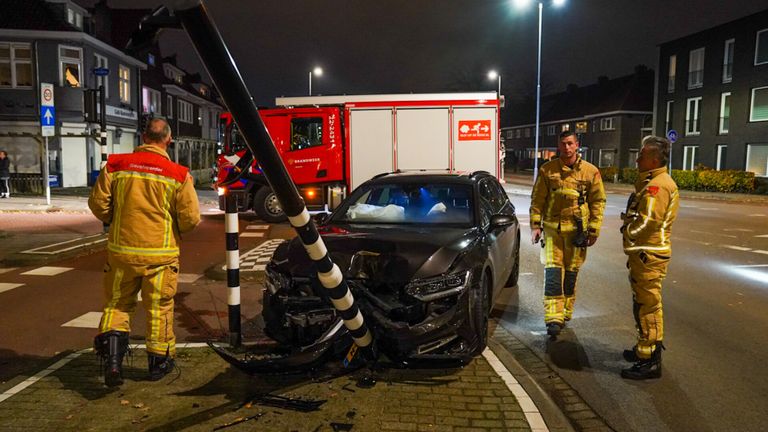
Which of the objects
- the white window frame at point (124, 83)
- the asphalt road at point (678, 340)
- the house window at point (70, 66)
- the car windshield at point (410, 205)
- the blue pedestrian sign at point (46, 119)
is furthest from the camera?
the white window frame at point (124, 83)

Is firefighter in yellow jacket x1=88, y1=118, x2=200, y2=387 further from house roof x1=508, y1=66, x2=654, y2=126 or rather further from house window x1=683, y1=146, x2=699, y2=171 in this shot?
house roof x1=508, y1=66, x2=654, y2=126

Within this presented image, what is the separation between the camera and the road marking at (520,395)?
3562mm

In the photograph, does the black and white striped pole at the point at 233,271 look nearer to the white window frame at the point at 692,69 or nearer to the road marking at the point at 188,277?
the road marking at the point at 188,277

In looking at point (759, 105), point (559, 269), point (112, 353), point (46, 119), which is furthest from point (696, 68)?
point (112, 353)

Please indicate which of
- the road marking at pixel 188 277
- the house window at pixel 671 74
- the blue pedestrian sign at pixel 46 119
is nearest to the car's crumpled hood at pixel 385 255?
the road marking at pixel 188 277

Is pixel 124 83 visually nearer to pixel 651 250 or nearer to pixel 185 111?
pixel 185 111

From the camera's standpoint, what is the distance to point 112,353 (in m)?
3.98

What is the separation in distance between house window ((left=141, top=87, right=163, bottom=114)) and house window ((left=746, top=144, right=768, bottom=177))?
34.1 metres

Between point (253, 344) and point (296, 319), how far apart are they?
2.74 feet

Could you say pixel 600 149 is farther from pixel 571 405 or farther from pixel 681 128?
pixel 571 405

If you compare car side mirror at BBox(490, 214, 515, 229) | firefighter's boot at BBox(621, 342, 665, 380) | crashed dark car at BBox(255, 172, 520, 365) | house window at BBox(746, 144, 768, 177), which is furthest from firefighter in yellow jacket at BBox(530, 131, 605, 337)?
house window at BBox(746, 144, 768, 177)

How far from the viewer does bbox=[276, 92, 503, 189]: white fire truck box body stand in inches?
606

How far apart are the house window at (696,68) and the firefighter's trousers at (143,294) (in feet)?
135

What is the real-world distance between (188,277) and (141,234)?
461 cm
